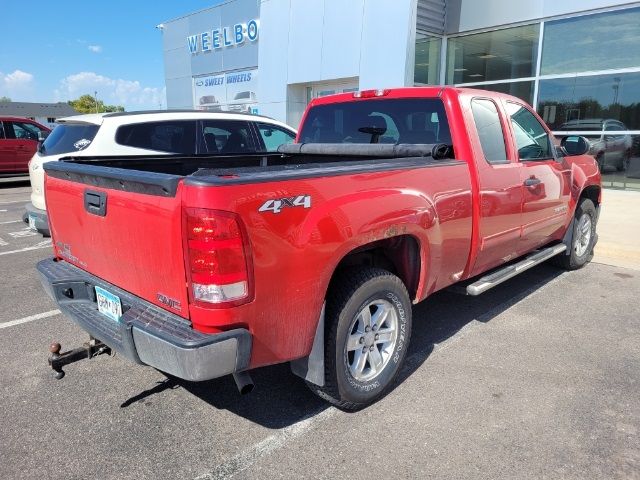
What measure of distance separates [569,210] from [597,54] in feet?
23.8

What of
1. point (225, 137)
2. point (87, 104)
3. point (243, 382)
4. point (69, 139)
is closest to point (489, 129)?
point (243, 382)

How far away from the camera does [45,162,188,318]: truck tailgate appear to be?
2264 mm

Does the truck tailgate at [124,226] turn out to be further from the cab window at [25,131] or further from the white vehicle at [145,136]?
the cab window at [25,131]

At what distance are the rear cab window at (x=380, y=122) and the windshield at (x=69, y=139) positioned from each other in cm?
319

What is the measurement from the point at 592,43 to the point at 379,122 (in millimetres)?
8866

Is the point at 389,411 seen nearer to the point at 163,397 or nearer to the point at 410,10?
the point at 163,397

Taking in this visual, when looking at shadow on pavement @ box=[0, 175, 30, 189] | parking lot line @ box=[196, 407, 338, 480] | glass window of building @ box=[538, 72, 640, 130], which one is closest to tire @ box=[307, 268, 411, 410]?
parking lot line @ box=[196, 407, 338, 480]

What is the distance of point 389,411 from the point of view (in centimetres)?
298

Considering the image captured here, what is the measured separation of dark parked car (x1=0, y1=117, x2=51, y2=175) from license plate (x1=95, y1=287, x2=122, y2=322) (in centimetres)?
1316

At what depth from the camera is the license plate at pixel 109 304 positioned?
2.68 m

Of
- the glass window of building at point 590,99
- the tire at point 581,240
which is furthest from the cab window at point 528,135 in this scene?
the glass window of building at point 590,99

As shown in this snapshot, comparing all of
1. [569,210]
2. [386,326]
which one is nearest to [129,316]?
[386,326]

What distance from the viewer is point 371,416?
9.61ft

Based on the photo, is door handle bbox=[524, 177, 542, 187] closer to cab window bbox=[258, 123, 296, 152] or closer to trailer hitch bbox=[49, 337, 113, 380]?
trailer hitch bbox=[49, 337, 113, 380]
